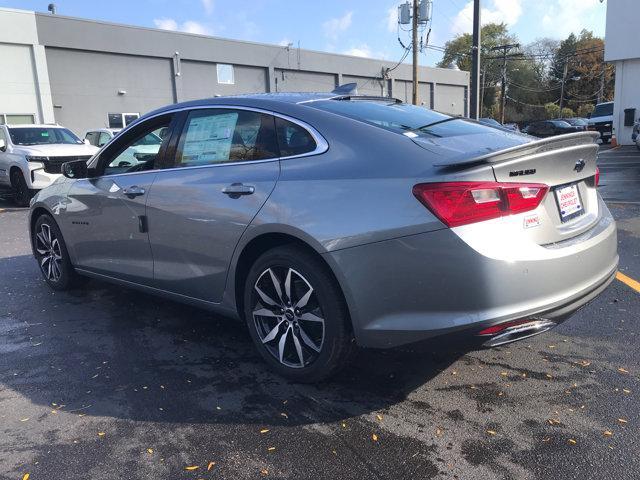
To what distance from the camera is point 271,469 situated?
8.15 ft

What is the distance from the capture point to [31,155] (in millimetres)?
11555

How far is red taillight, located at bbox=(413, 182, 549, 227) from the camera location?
258 centimetres

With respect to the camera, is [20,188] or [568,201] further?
[20,188]

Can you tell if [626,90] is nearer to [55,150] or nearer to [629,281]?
[629,281]

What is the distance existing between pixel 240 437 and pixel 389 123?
191 centimetres

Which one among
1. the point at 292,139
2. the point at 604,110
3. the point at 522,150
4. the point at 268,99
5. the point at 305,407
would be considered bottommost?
the point at 305,407

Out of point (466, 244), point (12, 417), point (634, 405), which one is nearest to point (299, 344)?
point (466, 244)

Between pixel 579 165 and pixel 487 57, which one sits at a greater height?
pixel 487 57

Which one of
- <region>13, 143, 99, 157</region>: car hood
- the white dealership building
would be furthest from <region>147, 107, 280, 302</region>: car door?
the white dealership building

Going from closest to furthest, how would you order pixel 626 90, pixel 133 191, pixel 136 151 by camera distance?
pixel 133 191 < pixel 136 151 < pixel 626 90

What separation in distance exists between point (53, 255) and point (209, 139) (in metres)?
2.49

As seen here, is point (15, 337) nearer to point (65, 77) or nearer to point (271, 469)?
point (271, 469)

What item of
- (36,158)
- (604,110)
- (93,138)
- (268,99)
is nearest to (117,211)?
(268,99)

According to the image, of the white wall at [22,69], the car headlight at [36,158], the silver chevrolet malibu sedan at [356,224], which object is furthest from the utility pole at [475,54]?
the white wall at [22,69]
